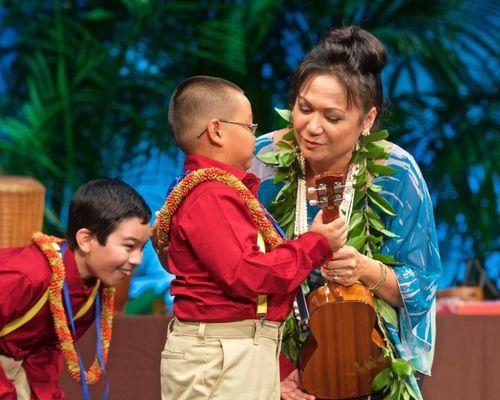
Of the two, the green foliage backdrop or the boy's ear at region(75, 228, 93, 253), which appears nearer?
the boy's ear at region(75, 228, 93, 253)

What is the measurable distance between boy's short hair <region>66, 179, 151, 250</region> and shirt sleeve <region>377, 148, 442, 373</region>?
2.18 feet

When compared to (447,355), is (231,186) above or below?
above

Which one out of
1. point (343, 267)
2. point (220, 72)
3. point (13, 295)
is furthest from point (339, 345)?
point (220, 72)

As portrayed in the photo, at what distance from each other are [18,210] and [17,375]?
5.32 ft

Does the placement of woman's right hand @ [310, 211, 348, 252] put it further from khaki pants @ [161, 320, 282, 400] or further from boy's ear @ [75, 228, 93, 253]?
boy's ear @ [75, 228, 93, 253]

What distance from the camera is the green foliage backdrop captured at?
5.85 metres

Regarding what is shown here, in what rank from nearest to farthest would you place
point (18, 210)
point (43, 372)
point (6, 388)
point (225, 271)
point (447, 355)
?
point (225, 271), point (6, 388), point (43, 372), point (447, 355), point (18, 210)

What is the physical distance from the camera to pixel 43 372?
292 centimetres

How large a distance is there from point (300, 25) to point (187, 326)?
384 centimetres

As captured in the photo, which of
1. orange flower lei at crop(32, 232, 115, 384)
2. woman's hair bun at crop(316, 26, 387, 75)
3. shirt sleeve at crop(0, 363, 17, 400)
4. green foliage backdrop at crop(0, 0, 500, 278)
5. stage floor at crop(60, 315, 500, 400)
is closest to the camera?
shirt sleeve at crop(0, 363, 17, 400)

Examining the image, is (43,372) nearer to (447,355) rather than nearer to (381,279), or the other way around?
(381,279)

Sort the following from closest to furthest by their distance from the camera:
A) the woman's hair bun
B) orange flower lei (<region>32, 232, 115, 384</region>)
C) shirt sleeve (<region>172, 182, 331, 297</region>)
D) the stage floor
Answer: shirt sleeve (<region>172, 182, 331, 297</region>) < orange flower lei (<region>32, 232, 115, 384</region>) < the woman's hair bun < the stage floor

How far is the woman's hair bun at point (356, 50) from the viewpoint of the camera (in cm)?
290

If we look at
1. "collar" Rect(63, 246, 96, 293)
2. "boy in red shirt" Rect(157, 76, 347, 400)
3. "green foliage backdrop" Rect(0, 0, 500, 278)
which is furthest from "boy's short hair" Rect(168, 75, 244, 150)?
"green foliage backdrop" Rect(0, 0, 500, 278)
